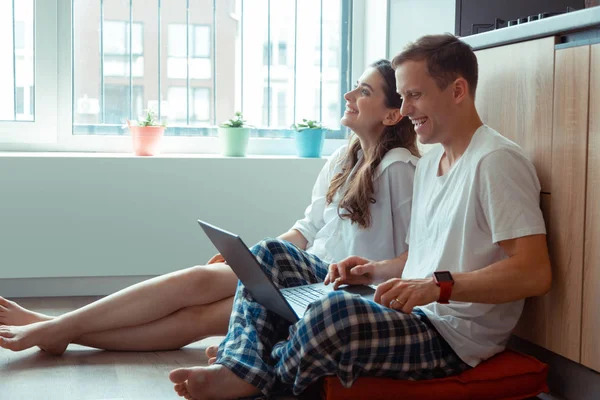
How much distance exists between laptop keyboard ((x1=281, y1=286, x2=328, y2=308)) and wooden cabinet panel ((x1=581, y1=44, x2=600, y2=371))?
620 millimetres

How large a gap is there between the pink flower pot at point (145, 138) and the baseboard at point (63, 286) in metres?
0.55

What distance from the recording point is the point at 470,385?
1810 mm

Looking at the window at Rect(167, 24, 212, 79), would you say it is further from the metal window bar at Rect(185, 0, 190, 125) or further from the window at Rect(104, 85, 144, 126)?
the window at Rect(104, 85, 144, 126)

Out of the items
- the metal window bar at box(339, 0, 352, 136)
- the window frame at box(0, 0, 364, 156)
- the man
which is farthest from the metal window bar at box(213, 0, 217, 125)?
the man

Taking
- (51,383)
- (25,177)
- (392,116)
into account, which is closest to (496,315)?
(392,116)

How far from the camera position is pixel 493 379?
1.82 meters

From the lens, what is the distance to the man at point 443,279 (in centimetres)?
169

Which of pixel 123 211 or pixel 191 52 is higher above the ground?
pixel 191 52

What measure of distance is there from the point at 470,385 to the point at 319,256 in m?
0.73

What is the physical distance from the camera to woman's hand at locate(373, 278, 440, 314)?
1.66 meters

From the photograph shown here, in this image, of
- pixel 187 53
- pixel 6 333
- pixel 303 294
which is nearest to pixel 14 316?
pixel 6 333

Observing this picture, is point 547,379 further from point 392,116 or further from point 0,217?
point 0,217

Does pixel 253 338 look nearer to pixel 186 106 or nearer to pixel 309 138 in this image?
pixel 309 138

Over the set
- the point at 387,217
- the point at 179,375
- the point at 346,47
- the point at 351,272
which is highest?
the point at 346,47
